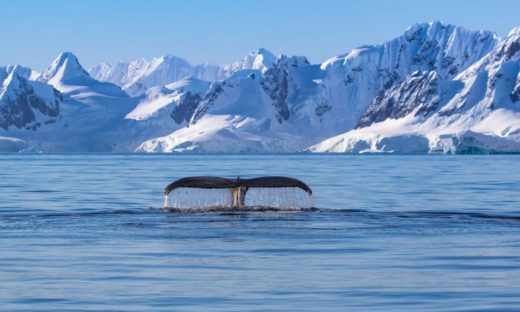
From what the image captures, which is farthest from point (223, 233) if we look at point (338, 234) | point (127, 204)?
point (127, 204)

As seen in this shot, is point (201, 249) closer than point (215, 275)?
No

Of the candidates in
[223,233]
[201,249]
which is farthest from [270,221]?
[201,249]

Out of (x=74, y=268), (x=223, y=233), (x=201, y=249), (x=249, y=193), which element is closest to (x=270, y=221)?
(x=223, y=233)

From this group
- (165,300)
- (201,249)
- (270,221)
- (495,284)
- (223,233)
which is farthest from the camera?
(270,221)

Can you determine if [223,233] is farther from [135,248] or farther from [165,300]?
[165,300]

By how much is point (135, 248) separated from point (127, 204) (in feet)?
75.3

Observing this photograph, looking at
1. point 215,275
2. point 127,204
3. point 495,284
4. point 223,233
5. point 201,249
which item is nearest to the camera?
point 495,284

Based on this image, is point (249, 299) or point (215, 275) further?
point (215, 275)

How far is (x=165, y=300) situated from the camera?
20656mm

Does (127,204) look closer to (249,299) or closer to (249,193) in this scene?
(249,193)

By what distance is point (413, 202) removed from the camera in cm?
5531

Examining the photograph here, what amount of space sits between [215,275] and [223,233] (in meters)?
9.91

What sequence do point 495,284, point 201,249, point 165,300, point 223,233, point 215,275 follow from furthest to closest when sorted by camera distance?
point 223,233, point 201,249, point 215,275, point 495,284, point 165,300

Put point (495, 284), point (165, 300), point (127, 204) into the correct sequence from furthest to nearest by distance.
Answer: point (127, 204), point (495, 284), point (165, 300)
